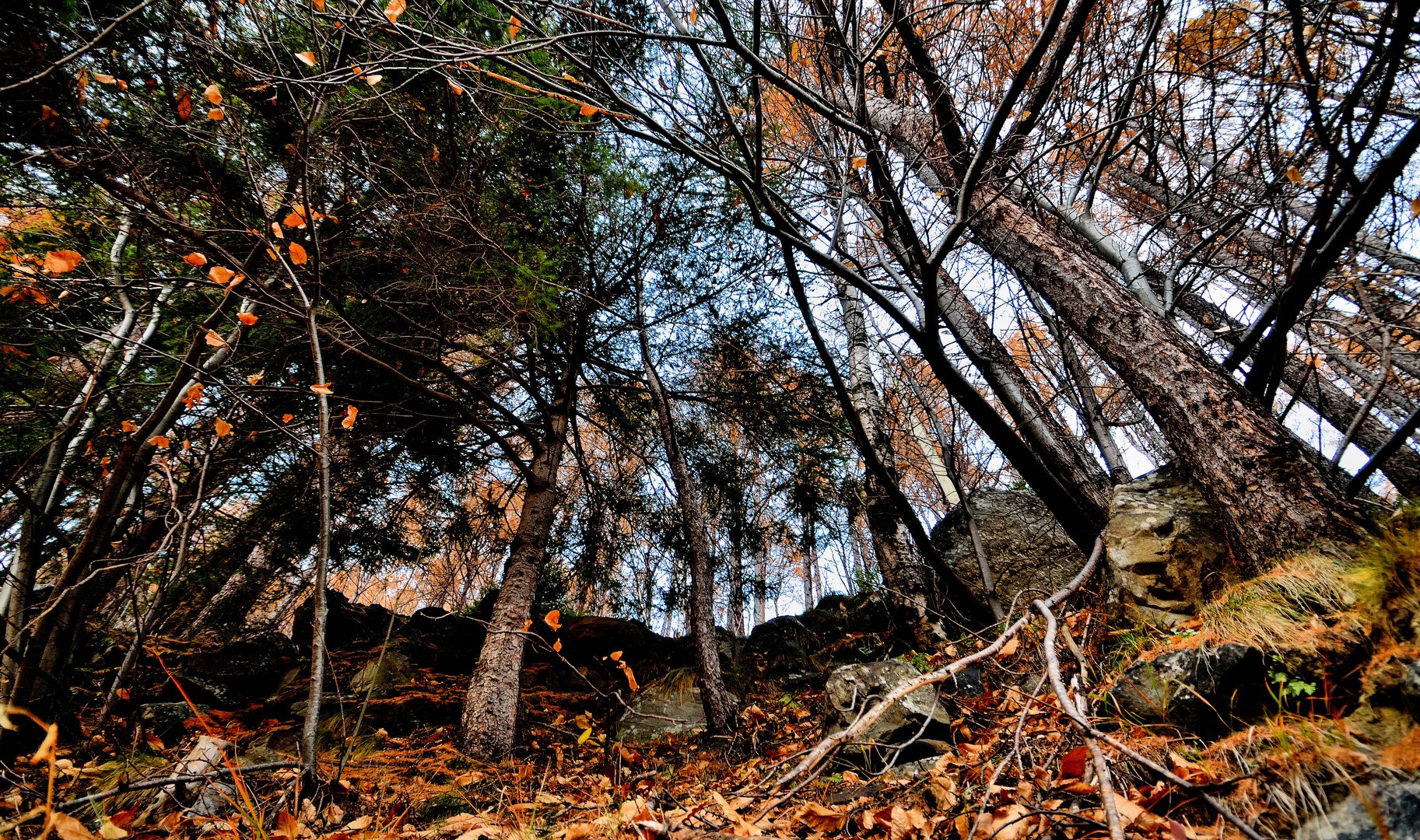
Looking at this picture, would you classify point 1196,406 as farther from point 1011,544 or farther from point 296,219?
point 296,219

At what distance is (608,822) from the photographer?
1.86m

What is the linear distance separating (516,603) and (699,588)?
66.2 inches

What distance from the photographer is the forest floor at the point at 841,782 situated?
4.42ft

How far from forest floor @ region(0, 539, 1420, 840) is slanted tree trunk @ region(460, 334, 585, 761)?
228 mm

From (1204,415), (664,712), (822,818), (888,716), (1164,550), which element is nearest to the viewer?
(822,818)

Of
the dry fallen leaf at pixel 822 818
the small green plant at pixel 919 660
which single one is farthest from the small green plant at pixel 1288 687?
the small green plant at pixel 919 660

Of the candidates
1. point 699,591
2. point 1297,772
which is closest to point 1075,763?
point 1297,772

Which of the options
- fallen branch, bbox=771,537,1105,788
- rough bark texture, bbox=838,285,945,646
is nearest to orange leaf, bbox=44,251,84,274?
fallen branch, bbox=771,537,1105,788

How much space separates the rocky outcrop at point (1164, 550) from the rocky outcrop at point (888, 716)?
1218 millimetres

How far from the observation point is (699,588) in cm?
459

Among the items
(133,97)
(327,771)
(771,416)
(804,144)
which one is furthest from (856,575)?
(133,97)

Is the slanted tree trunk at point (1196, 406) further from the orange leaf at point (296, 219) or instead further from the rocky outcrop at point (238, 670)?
the rocky outcrop at point (238, 670)

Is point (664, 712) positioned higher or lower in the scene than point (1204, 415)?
lower

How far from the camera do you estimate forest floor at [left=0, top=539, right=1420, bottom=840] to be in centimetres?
135
